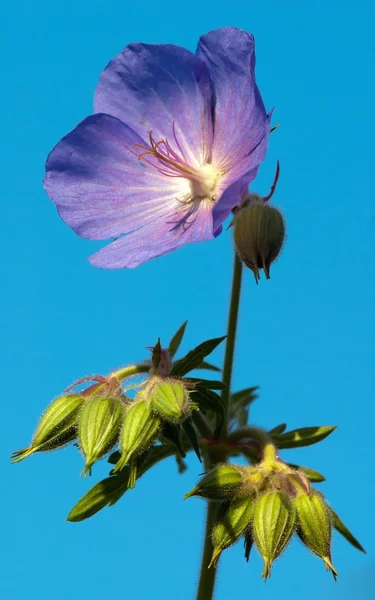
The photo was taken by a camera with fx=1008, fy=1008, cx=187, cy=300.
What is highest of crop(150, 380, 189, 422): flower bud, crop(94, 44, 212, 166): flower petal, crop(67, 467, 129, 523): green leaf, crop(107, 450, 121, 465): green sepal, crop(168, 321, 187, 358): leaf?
crop(94, 44, 212, 166): flower petal

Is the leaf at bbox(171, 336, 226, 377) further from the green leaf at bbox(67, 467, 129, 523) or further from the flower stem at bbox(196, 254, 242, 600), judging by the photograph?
the green leaf at bbox(67, 467, 129, 523)

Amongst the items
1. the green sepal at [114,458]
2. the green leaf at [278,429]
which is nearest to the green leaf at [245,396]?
the green leaf at [278,429]

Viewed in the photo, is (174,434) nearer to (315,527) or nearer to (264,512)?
(264,512)

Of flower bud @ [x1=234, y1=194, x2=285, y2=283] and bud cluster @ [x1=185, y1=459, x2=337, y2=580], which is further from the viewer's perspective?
flower bud @ [x1=234, y1=194, x2=285, y2=283]

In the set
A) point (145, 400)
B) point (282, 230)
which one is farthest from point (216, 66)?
point (145, 400)

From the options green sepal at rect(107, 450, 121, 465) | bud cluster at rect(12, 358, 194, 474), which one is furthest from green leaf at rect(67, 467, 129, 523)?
bud cluster at rect(12, 358, 194, 474)

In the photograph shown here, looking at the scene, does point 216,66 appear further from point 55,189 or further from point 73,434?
point 73,434

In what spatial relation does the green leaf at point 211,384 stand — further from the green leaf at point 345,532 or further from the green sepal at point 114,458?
the green leaf at point 345,532
